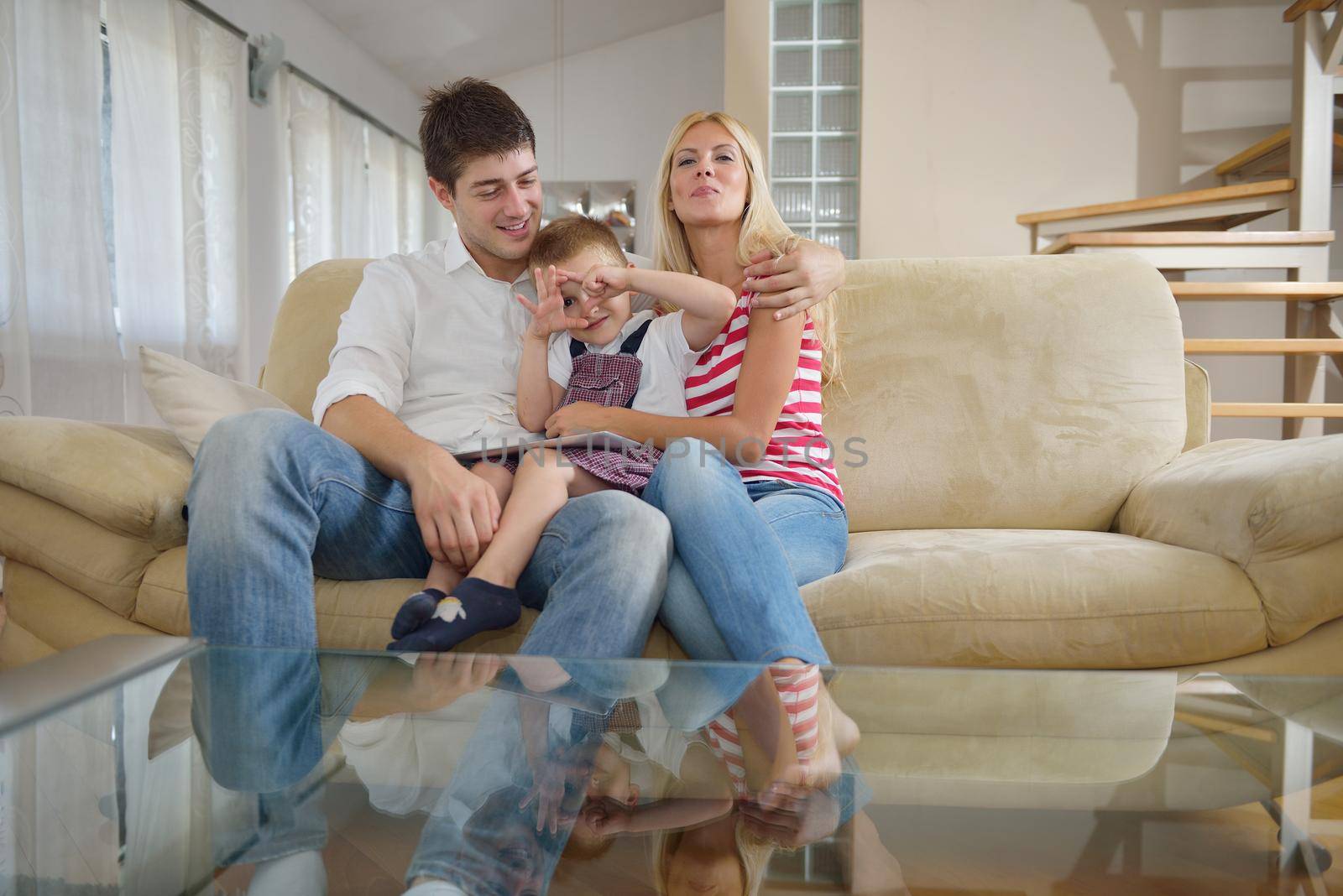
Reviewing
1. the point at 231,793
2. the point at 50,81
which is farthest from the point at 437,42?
the point at 231,793

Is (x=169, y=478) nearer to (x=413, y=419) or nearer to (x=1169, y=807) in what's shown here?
(x=413, y=419)

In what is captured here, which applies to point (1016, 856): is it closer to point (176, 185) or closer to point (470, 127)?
point (470, 127)

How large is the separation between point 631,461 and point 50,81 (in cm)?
274

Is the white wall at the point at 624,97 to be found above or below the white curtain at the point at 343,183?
above

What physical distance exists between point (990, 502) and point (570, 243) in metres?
0.83

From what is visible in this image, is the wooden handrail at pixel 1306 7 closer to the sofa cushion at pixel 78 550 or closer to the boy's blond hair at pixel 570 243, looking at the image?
the boy's blond hair at pixel 570 243

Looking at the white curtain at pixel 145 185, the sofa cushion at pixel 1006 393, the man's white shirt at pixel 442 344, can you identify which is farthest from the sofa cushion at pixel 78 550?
the white curtain at pixel 145 185

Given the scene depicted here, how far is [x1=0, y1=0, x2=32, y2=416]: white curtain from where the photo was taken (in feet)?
8.83

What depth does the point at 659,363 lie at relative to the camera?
4.79 feet

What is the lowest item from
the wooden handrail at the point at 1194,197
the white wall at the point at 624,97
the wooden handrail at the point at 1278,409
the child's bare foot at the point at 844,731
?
the child's bare foot at the point at 844,731

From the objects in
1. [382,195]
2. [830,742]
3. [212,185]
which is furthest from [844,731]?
[382,195]

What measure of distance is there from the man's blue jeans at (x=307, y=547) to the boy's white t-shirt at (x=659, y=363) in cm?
33

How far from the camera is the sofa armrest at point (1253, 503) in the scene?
114 cm

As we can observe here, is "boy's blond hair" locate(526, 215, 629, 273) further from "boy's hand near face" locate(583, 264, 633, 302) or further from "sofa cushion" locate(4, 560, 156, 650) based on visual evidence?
"sofa cushion" locate(4, 560, 156, 650)
